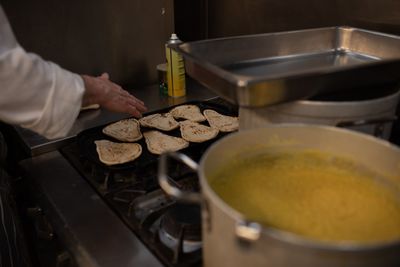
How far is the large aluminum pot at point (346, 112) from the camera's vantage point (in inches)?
24.0

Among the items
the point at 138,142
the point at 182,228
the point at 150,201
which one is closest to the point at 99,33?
the point at 138,142

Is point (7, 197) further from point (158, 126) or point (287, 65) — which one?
point (287, 65)

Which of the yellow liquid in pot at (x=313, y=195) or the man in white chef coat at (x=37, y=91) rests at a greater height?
the man in white chef coat at (x=37, y=91)

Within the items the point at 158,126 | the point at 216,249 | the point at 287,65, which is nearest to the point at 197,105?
the point at 158,126

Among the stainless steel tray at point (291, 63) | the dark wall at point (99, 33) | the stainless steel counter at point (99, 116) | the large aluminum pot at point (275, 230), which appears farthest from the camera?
the dark wall at point (99, 33)

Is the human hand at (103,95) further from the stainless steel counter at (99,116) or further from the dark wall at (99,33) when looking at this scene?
the dark wall at (99,33)

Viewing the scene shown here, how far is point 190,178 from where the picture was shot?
874 millimetres

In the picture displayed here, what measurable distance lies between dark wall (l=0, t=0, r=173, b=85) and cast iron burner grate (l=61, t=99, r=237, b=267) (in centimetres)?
43

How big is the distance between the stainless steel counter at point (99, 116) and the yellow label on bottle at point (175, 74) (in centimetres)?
3

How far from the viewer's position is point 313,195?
20.6 inches

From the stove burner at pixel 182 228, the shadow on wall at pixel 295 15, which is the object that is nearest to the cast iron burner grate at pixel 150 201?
the stove burner at pixel 182 228

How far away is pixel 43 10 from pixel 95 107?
355 millimetres

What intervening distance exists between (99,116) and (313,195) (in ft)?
2.84

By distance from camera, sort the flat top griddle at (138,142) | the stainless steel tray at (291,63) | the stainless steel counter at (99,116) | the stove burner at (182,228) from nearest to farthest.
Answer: the stainless steel tray at (291,63), the stove burner at (182,228), the flat top griddle at (138,142), the stainless steel counter at (99,116)
